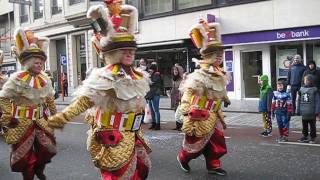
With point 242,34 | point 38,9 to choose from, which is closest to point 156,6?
point 242,34

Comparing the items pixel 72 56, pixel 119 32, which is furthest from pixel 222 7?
pixel 119 32

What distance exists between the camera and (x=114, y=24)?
4.43 m

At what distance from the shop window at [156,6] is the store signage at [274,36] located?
4.09m

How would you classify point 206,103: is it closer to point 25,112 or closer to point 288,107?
point 25,112

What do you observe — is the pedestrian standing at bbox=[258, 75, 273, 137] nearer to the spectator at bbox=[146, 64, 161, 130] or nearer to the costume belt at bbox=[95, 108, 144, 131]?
the spectator at bbox=[146, 64, 161, 130]

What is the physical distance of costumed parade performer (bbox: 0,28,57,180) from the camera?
19.9ft

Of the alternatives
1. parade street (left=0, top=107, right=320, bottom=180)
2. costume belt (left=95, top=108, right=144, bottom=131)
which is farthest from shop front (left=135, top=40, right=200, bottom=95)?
costume belt (left=95, top=108, right=144, bottom=131)

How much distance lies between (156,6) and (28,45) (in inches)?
663

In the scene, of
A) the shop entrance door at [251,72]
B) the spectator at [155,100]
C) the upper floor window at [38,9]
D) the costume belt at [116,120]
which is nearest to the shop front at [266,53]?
the shop entrance door at [251,72]

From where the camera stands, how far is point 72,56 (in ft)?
94.5

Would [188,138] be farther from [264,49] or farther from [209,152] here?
[264,49]

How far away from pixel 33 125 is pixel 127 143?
224 centimetres

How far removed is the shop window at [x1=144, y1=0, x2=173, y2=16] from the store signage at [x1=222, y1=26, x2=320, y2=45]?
4.09 m

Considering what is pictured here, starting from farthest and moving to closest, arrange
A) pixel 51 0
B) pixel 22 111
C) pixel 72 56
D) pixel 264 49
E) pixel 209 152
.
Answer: pixel 51 0 < pixel 72 56 < pixel 264 49 < pixel 209 152 < pixel 22 111
